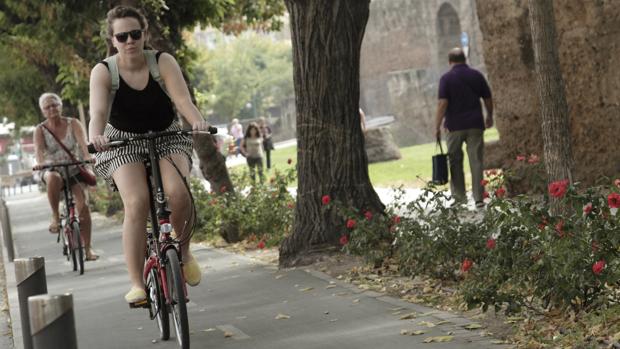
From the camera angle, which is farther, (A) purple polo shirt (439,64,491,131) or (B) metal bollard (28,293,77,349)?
(A) purple polo shirt (439,64,491,131)

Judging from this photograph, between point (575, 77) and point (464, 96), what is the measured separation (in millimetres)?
1299

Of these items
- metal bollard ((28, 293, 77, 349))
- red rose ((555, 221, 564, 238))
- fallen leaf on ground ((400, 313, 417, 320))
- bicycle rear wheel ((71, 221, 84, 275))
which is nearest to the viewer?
metal bollard ((28, 293, 77, 349))

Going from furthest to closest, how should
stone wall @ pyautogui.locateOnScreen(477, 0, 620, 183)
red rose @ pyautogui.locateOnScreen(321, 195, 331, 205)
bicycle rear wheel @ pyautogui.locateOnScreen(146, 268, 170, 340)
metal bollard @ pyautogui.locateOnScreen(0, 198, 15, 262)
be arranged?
metal bollard @ pyautogui.locateOnScreen(0, 198, 15, 262), stone wall @ pyautogui.locateOnScreen(477, 0, 620, 183), red rose @ pyautogui.locateOnScreen(321, 195, 331, 205), bicycle rear wheel @ pyautogui.locateOnScreen(146, 268, 170, 340)

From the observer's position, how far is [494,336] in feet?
23.5

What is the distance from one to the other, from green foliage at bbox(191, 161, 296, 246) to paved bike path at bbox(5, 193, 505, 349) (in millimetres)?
1367

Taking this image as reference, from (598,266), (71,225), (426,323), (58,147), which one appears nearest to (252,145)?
(71,225)

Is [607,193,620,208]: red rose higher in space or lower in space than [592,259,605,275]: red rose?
higher

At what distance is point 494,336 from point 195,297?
3.92 meters

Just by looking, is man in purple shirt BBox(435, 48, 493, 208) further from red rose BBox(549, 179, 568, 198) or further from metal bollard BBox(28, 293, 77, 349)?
metal bollard BBox(28, 293, 77, 349)

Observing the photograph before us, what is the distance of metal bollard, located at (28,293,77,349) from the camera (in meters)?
4.59

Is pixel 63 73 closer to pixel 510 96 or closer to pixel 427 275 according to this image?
pixel 510 96

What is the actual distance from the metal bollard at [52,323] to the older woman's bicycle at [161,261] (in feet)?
7.96

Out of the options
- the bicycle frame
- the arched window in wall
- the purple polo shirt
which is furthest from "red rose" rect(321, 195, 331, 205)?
the arched window in wall

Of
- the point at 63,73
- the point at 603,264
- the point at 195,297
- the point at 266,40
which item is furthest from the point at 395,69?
the point at 603,264
